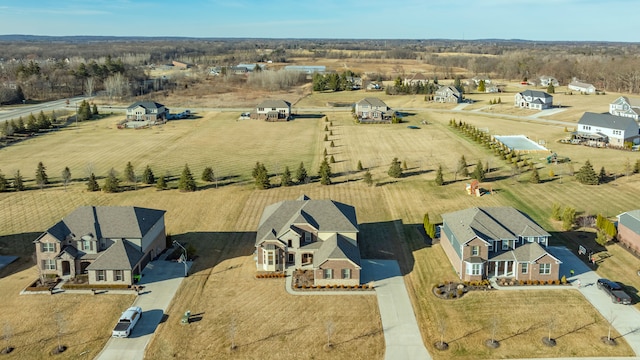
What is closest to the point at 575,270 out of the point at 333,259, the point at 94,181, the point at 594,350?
the point at 594,350

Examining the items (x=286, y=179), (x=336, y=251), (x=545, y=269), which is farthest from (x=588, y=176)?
(x=336, y=251)

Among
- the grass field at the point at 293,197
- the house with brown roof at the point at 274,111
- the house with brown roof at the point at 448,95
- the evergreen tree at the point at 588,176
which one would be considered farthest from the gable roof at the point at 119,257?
the house with brown roof at the point at 448,95

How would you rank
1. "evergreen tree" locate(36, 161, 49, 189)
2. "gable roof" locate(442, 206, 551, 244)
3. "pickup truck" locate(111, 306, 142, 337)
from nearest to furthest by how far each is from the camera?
"pickup truck" locate(111, 306, 142, 337) → "gable roof" locate(442, 206, 551, 244) → "evergreen tree" locate(36, 161, 49, 189)

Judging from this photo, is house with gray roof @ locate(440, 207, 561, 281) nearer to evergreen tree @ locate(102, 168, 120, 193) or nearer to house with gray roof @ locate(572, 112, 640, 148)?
evergreen tree @ locate(102, 168, 120, 193)

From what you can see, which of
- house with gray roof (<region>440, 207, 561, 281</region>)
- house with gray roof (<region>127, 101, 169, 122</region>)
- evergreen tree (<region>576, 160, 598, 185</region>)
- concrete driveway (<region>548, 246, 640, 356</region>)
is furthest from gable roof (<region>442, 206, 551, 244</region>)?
house with gray roof (<region>127, 101, 169, 122</region>)

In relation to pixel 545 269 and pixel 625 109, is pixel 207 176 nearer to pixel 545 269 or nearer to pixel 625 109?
pixel 545 269

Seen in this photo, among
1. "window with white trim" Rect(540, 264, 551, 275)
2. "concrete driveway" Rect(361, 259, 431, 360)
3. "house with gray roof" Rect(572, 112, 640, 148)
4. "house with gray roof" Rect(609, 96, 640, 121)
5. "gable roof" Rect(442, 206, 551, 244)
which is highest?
"house with gray roof" Rect(609, 96, 640, 121)

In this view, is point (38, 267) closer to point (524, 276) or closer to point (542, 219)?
point (524, 276)
